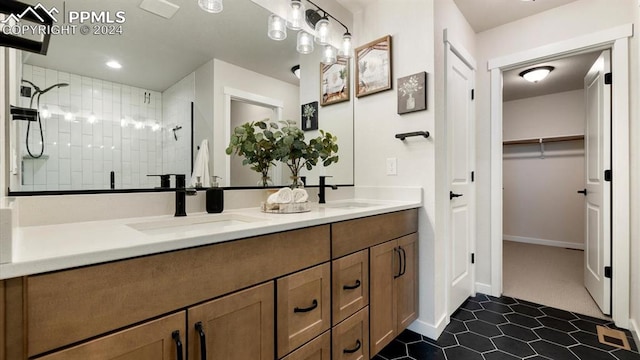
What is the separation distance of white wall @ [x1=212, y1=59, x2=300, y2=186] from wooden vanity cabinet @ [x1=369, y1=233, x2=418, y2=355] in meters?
0.97

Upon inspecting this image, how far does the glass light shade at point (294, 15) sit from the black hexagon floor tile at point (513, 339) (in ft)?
7.01

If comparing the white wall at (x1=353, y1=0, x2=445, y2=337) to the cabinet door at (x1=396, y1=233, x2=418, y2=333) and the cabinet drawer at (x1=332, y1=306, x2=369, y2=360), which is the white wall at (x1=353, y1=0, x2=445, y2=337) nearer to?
the cabinet door at (x1=396, y1=233, x2=418, y2=333)

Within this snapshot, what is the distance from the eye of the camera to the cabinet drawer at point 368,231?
1.30m

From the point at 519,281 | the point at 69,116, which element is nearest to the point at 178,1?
the point at 69,116

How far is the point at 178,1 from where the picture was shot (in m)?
1.38

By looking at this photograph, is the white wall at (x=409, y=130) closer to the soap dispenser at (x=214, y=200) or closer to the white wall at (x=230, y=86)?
the white wall at (x=230, y=86)

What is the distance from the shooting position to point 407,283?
1.79 metres

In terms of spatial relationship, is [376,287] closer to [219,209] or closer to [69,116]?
[219,209]

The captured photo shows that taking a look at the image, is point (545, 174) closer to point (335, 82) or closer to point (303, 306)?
point (335, 82)

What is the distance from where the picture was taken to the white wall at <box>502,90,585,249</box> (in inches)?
169

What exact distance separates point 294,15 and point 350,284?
166 cm

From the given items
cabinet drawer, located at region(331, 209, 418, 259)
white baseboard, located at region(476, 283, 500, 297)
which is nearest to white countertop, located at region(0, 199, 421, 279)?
cabinet drawer, located at region(331, 209, 418, 259)

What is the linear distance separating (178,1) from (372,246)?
1572mm

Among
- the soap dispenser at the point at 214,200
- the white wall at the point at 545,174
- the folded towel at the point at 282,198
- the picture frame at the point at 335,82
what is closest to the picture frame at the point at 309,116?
the picture frame at the point at 335,82
